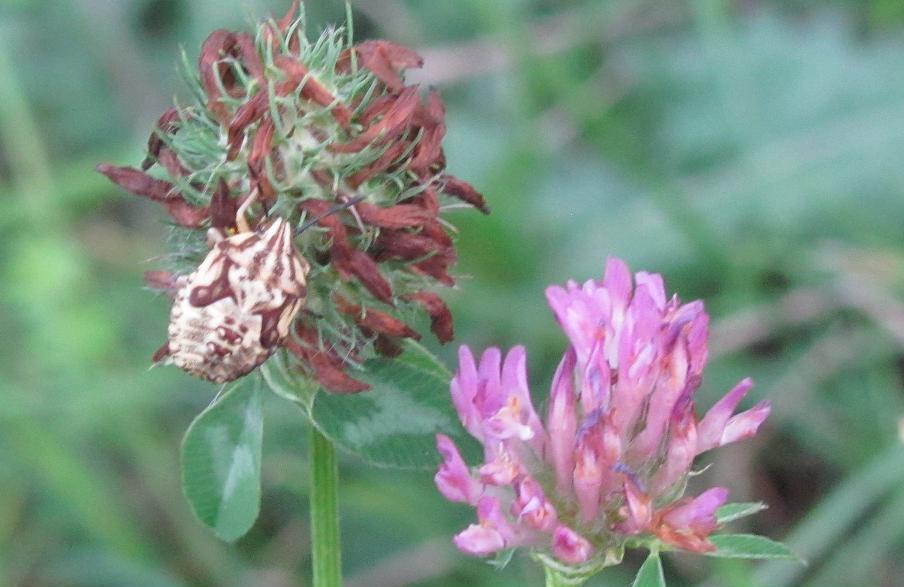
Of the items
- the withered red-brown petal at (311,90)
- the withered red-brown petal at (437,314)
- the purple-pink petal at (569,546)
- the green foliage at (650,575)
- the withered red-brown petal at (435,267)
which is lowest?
the green foliage at (650,575)

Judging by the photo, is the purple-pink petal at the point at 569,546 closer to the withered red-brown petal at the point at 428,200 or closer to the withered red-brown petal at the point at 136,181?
the withered red-brown petal at the point at 428,200

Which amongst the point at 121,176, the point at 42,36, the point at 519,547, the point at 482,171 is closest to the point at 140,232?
the point at 42,36

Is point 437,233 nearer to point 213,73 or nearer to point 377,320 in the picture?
point 377,320

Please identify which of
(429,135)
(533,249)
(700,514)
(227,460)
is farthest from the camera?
(533,249)

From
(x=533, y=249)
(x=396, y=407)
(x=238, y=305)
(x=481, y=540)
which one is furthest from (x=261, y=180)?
(x=533, y=249)

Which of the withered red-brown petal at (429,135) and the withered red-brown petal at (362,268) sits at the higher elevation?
the withered red-brown petal at (429,135)

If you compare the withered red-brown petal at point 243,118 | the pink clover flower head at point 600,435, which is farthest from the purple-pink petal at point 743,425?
the withered red-brown petal at point 243,118
